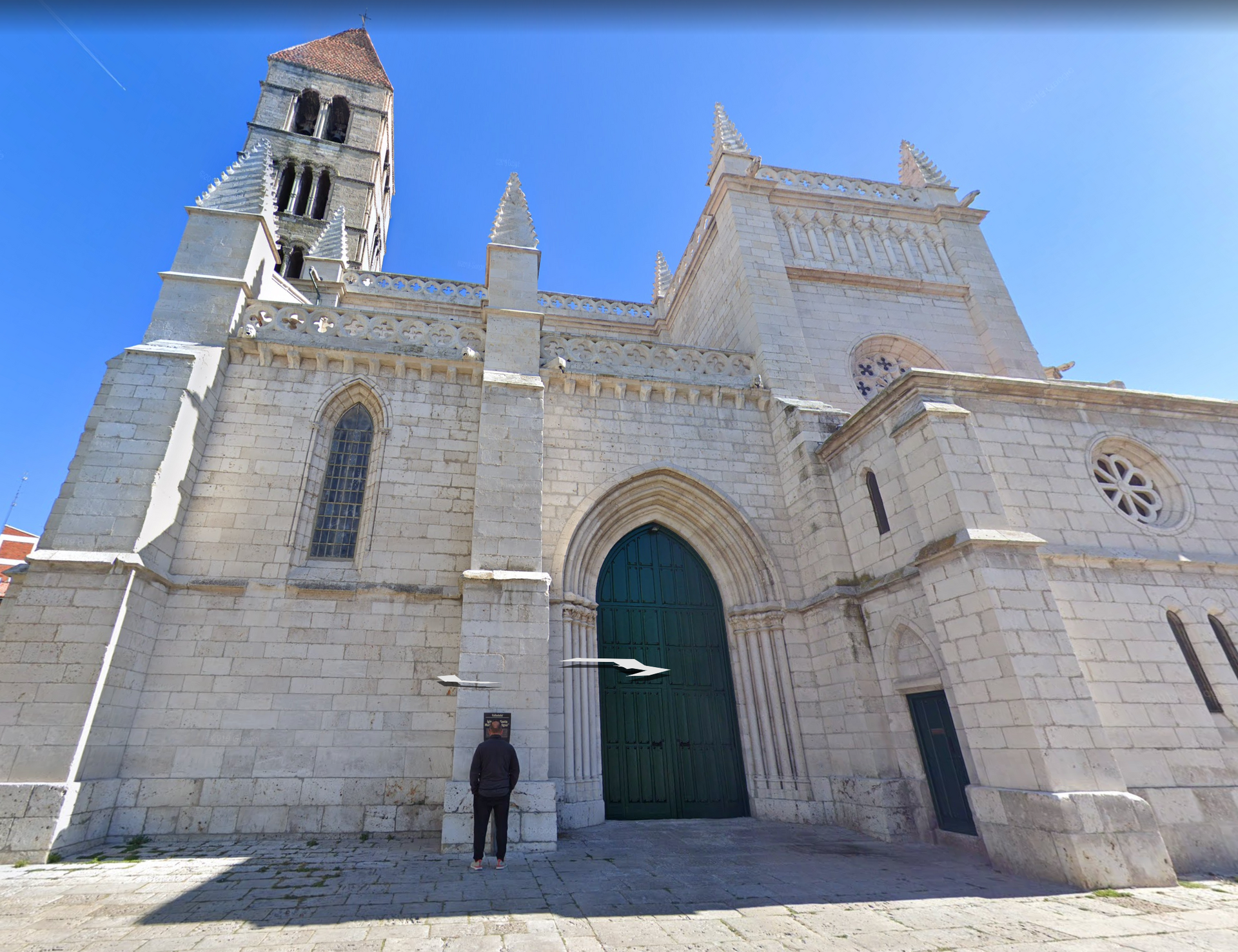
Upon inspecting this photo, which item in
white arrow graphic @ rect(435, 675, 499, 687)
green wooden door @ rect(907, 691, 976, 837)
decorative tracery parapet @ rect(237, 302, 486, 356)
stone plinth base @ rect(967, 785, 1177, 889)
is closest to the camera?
stone plinth base @ rect(967, 785, 1177, 889)

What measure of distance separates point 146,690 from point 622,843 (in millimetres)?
6498

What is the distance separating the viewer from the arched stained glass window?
→ 29.6 feet

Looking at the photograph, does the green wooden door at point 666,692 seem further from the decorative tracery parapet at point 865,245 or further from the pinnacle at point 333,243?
the pinnacle at point 333,243

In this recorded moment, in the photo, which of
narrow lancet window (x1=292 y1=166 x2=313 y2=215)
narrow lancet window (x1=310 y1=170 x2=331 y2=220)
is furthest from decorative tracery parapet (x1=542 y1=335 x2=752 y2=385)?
narrow lancet window (x1=292 y1=166 x2=313 y2=215)

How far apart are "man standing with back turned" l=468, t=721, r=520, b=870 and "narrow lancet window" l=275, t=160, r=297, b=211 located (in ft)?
85.7

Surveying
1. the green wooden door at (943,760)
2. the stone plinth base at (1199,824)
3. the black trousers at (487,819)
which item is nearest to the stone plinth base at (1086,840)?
the stone plinth base at (1199,824)

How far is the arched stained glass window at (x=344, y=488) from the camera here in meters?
9.02

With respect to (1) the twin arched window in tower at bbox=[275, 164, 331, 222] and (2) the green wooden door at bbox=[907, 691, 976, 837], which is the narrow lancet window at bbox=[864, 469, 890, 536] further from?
(1) the twin arched window in tower at bbox=[275, 164, 331, 222]

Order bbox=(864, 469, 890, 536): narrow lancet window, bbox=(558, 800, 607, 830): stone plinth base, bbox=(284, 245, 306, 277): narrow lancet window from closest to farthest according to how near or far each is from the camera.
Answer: bbox=(558, 800, 607, 830): stone plinth base → bbox=(864, 469, 890, 536): narrow lancet window → bbox=(284, 245, 306, 277): narrow lancet window

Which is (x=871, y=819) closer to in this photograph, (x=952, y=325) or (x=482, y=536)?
(x=482, y=536)

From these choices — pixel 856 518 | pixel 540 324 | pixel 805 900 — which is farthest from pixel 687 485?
pixel 805 900

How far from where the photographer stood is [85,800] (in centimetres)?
651

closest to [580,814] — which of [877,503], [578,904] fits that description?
[578,904]

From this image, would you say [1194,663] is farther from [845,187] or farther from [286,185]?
[286,185]
